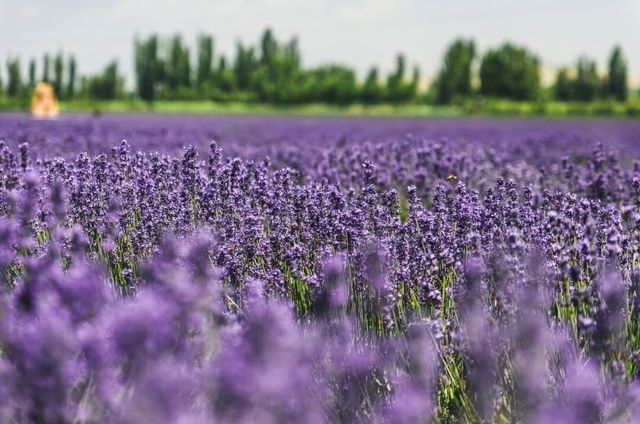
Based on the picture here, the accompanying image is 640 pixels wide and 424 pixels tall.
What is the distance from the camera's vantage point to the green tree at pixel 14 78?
56.3 m

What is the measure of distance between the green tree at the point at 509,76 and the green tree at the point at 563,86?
6259mm

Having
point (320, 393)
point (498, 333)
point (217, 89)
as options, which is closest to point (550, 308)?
point (498, 333)

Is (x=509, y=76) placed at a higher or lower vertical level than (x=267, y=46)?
lower

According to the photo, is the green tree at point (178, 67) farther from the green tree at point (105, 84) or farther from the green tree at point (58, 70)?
the green tree at point (58, 70)

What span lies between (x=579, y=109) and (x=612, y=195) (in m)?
33.5

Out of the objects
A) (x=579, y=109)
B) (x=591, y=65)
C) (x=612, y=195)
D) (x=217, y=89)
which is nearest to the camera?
(x=612, y=195)

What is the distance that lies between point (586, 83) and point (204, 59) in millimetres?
25820

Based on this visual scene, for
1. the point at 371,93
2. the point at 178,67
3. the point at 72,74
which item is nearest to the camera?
the point at 371,93

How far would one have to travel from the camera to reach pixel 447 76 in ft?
149

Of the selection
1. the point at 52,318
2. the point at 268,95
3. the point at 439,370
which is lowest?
the point at 439,370

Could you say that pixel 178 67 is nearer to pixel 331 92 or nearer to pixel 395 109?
pixel 331 92

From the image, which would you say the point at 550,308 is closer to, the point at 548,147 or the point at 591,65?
the point at 548,147

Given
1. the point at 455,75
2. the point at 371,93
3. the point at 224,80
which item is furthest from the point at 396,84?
the point at 224,80

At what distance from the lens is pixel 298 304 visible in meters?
2.83
